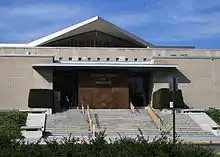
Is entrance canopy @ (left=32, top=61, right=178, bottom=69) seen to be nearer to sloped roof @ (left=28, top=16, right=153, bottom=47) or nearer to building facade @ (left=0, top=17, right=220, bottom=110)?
building facade @ (left=0, top=17, right=220, bottom=110)

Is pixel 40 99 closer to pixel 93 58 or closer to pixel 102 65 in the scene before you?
pixel 102 65

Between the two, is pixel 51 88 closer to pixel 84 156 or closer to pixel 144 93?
pixel 144 93

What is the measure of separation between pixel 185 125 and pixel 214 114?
11.8 feet

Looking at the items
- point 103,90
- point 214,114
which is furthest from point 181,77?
point 103,90

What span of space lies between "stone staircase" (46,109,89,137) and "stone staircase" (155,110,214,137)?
5330 millimetres

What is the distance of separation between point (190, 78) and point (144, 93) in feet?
12.6

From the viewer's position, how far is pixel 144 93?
37250 millimetres

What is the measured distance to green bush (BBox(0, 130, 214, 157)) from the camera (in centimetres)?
848

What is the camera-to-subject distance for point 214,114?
107 ft

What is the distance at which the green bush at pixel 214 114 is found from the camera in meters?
32.1

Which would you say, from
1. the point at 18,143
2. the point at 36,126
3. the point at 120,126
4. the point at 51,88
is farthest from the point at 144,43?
the point at 18,143

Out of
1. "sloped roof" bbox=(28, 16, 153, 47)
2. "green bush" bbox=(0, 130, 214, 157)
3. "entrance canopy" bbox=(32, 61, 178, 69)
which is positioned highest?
"sloped roof" bbox=(28, 16, 153, 47)

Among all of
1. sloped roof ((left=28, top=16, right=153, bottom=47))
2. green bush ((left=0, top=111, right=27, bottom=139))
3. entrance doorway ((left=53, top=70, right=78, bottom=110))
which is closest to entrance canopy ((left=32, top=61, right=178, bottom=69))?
entrance doorway ((left=53, top=70, right=78, bottom=110))

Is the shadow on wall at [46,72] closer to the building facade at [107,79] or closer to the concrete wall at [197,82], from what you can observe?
the building facade at [107,79]
